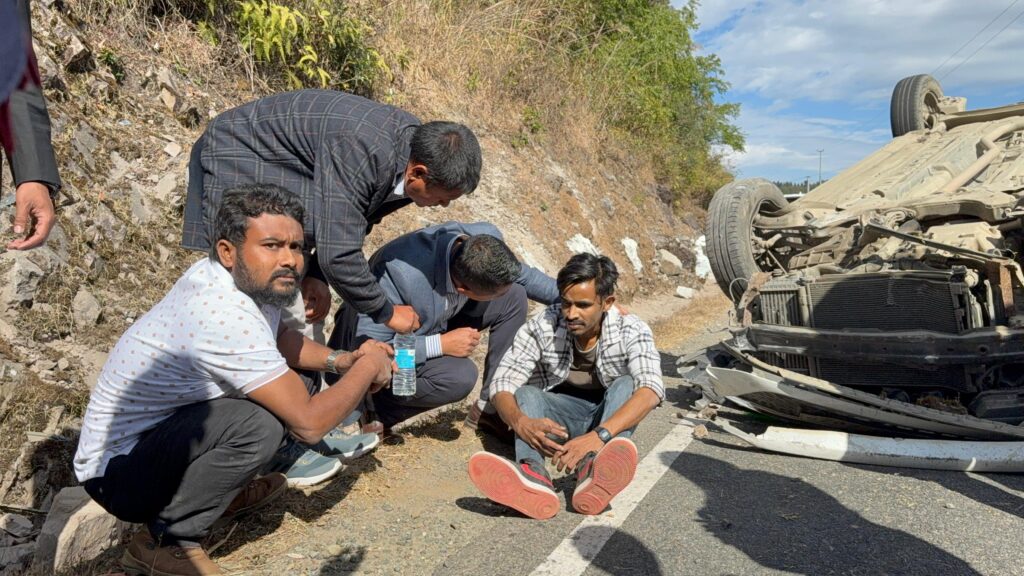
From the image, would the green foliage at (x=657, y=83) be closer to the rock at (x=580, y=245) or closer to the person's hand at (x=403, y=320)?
the rock at (x=580, y=245)

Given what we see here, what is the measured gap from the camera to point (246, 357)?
2641 millimetres

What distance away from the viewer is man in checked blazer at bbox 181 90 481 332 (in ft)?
11.4

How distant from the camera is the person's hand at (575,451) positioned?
11.0ft

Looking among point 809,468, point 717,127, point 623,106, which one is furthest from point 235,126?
point 717,127

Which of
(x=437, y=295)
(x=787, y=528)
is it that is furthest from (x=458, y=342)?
(x=787, y=528)

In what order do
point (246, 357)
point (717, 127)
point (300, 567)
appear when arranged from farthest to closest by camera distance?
point (717, 127)
point (300, 567)
point (246, 357)

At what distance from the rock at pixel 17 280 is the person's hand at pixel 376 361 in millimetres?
1979

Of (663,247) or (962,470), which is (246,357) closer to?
(962,470)

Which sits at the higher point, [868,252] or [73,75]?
[73,75]

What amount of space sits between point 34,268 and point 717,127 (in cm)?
1810

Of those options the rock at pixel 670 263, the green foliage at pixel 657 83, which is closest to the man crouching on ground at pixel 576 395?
the rock at pixel 670 263

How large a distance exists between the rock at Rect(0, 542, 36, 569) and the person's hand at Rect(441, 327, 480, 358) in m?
2.01

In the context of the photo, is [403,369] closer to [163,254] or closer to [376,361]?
[376,361]

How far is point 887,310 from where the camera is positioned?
4.79 m
